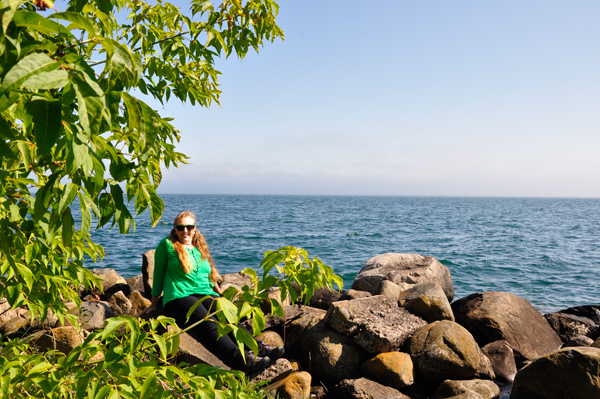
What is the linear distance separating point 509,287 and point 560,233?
21904 mm

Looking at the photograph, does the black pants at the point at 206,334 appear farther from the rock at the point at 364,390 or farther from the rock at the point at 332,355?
the rock at the point at 364,390

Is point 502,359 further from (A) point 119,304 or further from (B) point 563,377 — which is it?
(A) point 119,304

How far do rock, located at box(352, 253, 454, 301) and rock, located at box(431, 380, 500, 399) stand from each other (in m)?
3.95

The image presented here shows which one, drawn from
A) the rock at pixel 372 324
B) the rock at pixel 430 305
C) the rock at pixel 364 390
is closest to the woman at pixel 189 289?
the rock at pixel 364 390

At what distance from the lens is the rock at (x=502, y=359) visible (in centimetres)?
645

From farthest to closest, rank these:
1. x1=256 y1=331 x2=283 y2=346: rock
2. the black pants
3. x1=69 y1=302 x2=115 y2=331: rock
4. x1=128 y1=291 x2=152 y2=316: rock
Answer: x1=128 y1=291 x2=152 y2=316: rock, x1=69 y1=302 x2=115 y2=331: rock, x1=256 y1=331 x2=283 y2=346: rock, the black pants

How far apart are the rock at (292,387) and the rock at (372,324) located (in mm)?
973

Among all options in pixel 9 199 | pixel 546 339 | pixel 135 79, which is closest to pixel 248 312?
pixel 135 79

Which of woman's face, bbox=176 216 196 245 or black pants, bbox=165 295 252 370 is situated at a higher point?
woman's face, bbox=176 216 196 245

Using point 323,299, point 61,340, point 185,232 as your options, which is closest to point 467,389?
point 323,299

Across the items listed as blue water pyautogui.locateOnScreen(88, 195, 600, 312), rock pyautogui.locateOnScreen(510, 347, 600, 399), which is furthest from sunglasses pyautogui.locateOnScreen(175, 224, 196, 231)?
blue water pyautogui.locateOnScreen(88, 195, 600, 312)

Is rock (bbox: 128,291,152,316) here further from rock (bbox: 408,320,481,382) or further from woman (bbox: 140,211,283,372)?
rock (bbox: 408,320,481,382)

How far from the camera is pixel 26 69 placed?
966 mm

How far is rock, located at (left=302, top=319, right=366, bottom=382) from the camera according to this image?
580 cm
